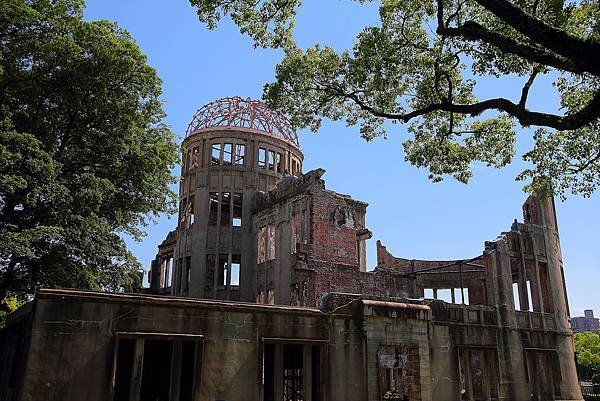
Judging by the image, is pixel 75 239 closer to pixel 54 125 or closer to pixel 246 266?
pixel 54 125

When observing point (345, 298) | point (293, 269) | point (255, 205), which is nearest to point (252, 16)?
point (345, 298)

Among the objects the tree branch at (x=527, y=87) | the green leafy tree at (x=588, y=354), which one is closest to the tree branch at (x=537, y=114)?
the tree branch at (x=527, y=87)

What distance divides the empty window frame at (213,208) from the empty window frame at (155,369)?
1846 centimetres

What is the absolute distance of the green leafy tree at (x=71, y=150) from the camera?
18453 millimetres

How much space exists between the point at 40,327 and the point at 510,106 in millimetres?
11485

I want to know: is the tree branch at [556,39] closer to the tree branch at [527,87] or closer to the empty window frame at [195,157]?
the tree branch at [527,87]

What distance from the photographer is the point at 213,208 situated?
3519 centimetres

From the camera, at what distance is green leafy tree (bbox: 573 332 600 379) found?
54.4 metres

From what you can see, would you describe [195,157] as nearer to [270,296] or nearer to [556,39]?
[270,296]

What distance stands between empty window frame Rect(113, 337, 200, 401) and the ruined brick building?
0.15 ft

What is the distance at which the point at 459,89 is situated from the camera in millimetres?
15891

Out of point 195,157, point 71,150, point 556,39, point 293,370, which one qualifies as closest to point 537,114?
point 556,39

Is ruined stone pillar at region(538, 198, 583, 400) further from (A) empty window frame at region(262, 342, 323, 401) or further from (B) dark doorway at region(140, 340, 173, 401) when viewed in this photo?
(B) dark doorway at region(140, 340, 173, 401)

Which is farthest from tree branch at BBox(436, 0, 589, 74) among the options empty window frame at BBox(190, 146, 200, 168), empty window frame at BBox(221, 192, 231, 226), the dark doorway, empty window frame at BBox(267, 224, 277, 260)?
empty window frame at BBox(190, 146, 200, 168)
